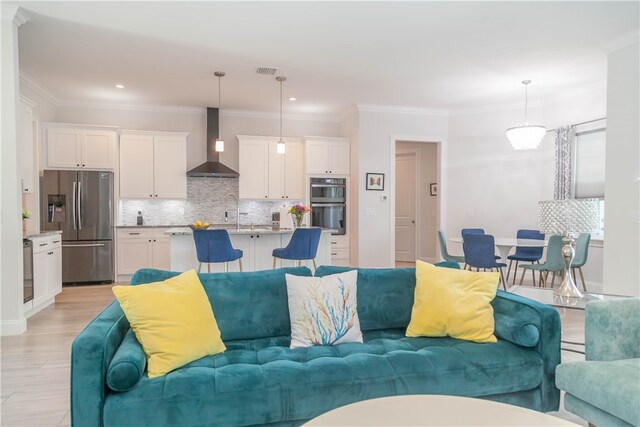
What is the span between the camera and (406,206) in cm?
885

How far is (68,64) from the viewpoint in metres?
4.83

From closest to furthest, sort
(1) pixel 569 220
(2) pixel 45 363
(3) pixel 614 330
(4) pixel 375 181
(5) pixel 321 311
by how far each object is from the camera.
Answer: (3) pixel 614 330
(5) pixel 321 311
(1) pixel 569 220
(2) pixel 45 363
(4) pixel 375 181

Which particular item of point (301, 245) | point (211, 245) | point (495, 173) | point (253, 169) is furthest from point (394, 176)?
point (211, 245)

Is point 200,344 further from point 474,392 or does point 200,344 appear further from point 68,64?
point 68,64

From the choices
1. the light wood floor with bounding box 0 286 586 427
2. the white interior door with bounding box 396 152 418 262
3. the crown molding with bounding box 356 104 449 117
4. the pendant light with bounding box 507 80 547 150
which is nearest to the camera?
the light wood floor with bounding box 0 286 586 427

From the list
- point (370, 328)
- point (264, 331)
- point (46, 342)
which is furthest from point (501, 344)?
point (46, 342)

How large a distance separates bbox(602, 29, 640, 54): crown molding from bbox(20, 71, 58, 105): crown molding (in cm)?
712

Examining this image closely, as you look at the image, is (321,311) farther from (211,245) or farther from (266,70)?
(266,70)

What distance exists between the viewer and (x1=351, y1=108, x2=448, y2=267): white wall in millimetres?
6621

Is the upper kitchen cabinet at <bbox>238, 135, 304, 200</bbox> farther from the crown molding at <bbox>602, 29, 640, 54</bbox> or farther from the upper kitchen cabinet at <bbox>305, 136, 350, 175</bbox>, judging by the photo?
the crown molding at <bbox>602, 29, 640, 54</bbox>

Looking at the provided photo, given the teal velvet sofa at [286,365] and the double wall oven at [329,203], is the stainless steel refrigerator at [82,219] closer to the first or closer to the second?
the double wall oven at [329,203]

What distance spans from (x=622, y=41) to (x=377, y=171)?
3572mm

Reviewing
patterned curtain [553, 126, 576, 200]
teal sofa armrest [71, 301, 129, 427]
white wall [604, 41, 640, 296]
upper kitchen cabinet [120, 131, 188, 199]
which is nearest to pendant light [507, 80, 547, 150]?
patterned curtain [553, 126, 576, 200]

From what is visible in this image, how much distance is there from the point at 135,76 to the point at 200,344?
4.61m
